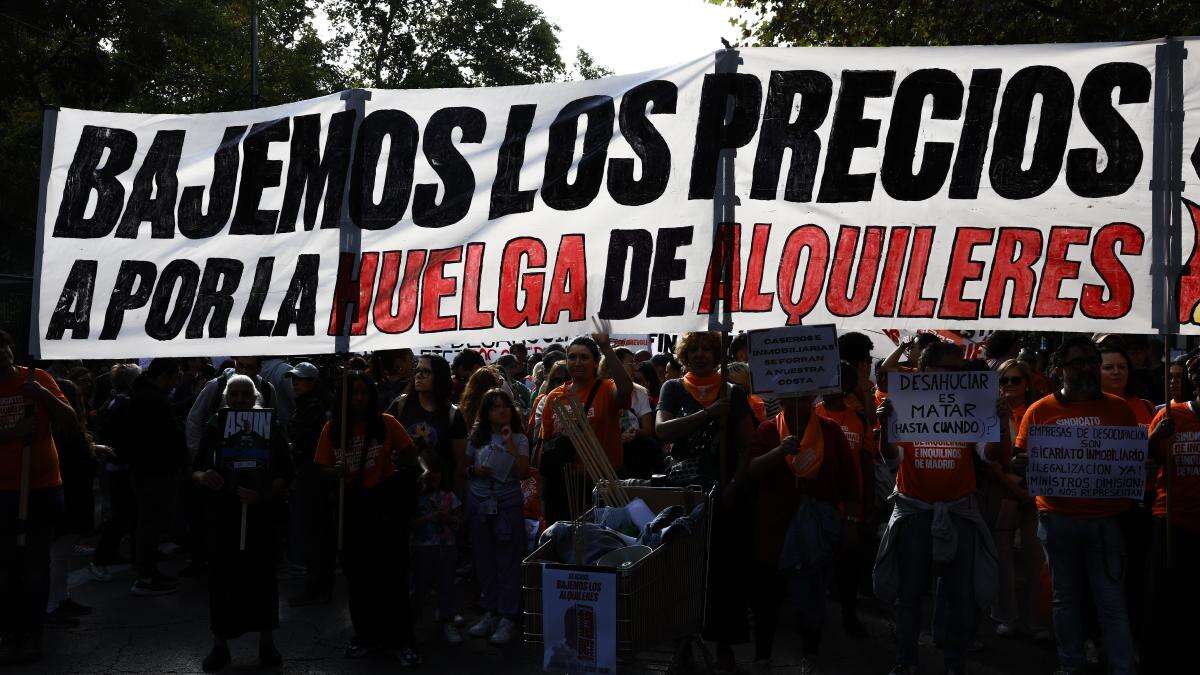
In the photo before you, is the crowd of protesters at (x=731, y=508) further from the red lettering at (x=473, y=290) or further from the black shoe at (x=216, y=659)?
the red lettering at (x=473, y=290)

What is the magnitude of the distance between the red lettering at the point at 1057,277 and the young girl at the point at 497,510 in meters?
3.77

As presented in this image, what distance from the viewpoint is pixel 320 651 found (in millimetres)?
8711

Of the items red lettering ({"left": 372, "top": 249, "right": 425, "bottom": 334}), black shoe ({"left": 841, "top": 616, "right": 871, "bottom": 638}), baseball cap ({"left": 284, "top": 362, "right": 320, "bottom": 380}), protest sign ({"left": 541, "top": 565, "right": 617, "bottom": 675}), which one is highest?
red lettering ({"left": 372, "top": 249, "right": 425, "bottom": 334})

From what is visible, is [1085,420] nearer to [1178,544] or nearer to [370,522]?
[1178,544]

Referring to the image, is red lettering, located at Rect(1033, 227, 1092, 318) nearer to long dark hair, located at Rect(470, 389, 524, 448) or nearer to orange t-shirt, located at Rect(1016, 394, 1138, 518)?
orange t-shirt, located at Rect(1016, 394, 1138, 518)

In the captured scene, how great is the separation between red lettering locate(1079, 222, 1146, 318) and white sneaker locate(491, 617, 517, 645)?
4.24 m

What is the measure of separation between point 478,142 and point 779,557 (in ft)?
9.78

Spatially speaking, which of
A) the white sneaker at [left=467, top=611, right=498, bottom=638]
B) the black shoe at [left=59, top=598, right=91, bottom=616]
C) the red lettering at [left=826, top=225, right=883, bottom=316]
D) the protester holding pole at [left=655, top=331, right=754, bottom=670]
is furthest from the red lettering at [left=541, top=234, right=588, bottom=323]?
the black shoe at [left=59, top=598, right=91, bottom=616]

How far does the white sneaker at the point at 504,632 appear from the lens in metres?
8.72

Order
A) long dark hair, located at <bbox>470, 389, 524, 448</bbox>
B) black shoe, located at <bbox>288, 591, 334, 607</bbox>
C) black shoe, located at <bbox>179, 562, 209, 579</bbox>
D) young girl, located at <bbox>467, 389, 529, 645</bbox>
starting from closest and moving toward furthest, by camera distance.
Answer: young girl, located at <bbox>467, 389, 529, 645</bbox>, long dark hair, located at <bbox>470, 389, 524, 448</bbox>, black shoe, located at <bbox>288, 591, 334, 607</bbox>, black shoe, located at <bbox>179, 562, 209, 579</bbox>

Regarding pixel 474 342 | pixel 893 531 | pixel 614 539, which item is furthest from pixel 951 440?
pixel 474 342

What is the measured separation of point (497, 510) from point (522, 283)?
2.43 m

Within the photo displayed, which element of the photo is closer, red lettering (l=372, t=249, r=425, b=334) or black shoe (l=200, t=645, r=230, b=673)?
red lettering (l=372, t=249, r=425, b=334)

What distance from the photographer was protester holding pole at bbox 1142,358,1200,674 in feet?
22.7
